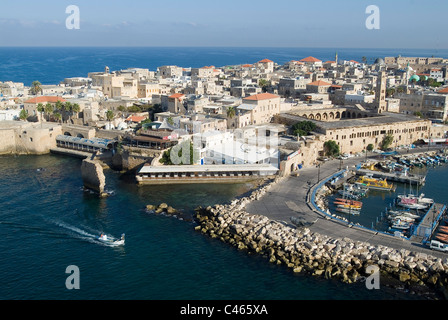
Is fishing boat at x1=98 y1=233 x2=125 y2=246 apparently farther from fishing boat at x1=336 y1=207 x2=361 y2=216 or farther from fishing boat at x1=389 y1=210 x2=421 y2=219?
fishing boat at x1=389 y1=210 x2=421 y2=219

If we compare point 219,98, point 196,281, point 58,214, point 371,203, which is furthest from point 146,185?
point 219,98

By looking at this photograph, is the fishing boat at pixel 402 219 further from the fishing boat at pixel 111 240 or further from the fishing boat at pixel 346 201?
the fishing boat at pixel 111 240

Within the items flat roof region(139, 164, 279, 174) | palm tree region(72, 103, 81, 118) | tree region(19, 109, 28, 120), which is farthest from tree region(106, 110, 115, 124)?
flat roof region(139, 164, 279, 174)

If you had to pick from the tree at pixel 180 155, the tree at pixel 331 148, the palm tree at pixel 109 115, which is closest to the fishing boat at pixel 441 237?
the tree at pixel 331 148

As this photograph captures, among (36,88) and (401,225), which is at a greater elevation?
(36,88)

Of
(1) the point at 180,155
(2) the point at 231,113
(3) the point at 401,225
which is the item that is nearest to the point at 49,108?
(2) the point at 231,113

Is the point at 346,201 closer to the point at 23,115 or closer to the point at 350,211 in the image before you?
the point at 350,211

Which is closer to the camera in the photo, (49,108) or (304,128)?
(304,128)
